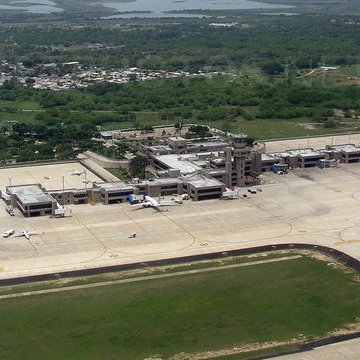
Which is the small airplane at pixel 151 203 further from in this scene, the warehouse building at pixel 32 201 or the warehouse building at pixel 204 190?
the warehouse building at pixel 32 201

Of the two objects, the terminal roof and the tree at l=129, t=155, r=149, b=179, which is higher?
the terminal roof

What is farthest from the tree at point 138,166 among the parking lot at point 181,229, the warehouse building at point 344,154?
the warehouse building at point 344,154

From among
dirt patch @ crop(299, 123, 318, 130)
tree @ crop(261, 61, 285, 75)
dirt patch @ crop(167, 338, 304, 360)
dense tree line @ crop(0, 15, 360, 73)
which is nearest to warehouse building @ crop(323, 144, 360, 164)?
dirt patch @ crop(299, 123, 318, 130)

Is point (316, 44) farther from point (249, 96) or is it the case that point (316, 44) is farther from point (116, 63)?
point (249, 96)

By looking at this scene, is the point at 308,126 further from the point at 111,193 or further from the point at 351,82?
the point at 111,193

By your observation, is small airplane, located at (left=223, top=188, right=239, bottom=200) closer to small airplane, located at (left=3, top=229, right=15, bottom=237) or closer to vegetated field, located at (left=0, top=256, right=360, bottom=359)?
vegetated field, located at (left=0, top=256, right=360, bottom=359)
